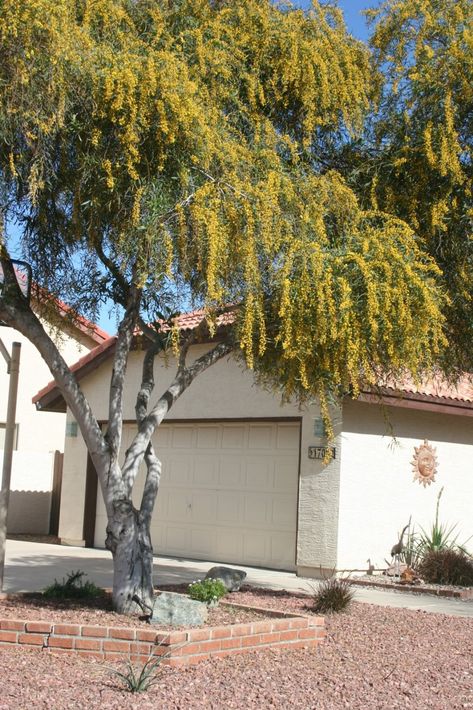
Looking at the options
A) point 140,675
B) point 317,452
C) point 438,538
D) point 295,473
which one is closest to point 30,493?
point 295,473

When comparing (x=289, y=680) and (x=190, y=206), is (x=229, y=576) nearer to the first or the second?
(x=289, y=680)

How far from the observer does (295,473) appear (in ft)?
51.2

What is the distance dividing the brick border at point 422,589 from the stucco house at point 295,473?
1.92 feet

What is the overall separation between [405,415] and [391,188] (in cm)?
623

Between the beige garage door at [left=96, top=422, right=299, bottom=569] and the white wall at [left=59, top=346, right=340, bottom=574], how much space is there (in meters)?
0.34

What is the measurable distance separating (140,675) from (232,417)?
9682 mm

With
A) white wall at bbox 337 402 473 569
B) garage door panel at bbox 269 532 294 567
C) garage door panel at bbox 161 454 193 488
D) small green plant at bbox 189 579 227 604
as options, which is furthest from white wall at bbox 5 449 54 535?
small green plant at bbox 189 579 227 604

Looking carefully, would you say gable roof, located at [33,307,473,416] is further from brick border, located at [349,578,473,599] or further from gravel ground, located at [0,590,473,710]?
gravel ground, located at [0,590,473,710]

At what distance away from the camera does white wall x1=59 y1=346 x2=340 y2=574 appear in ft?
48.3

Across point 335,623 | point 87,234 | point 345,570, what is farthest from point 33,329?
→ point 345,570

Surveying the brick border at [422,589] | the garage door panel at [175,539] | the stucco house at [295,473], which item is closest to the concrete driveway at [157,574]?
the brick border at [422,589]

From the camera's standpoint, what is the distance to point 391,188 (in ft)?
33.9

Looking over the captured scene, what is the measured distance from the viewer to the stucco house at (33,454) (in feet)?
72.0

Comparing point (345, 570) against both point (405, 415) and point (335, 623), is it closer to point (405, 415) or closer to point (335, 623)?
point (405, 415)
